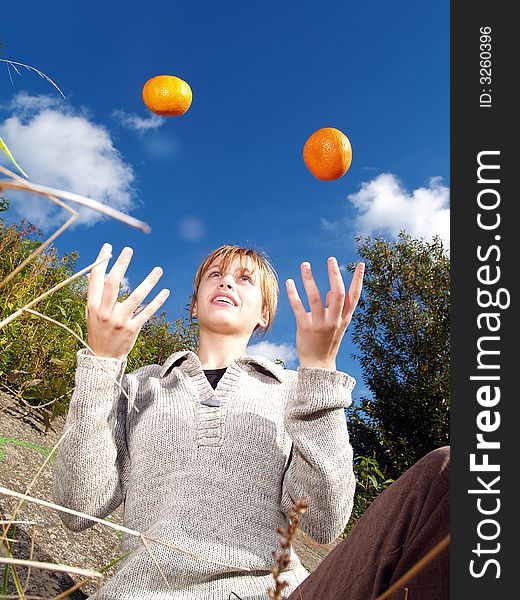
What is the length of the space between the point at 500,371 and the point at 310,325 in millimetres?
827

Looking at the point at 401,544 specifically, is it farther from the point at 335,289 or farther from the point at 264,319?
the point at 264,319

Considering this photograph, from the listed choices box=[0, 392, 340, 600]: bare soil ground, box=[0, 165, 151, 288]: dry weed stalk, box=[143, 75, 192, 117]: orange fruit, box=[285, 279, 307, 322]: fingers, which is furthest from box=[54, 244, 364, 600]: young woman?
box=[143, 75, 192, 117]: orange fruit

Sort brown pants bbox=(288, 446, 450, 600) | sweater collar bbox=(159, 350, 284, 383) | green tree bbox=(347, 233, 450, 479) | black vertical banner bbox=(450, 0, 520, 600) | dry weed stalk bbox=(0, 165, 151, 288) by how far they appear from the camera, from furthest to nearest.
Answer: green tree bbox=(347, 233, 450, 479) < sweater collar bbox=(159, 350, 284, 383) < brown pants bbox=(288, 446, 450, 600) < black vertical banner bbox=(450, 0, 520, 600) < dry weed stalk bbox=(0, 165, 151, 288)

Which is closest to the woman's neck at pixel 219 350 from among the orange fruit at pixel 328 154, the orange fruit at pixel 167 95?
the orange fruit at pixel 328 154

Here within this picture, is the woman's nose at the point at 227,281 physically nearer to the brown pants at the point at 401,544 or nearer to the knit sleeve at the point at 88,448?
the knit sleeve at the point at 88,448

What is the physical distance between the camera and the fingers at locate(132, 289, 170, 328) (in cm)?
166

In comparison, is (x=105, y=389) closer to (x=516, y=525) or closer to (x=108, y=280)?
(x=108, y=280)

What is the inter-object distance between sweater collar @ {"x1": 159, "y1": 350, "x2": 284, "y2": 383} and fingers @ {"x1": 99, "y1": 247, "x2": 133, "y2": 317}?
1.42 feet

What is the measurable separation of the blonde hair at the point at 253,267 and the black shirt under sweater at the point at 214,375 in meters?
0.25

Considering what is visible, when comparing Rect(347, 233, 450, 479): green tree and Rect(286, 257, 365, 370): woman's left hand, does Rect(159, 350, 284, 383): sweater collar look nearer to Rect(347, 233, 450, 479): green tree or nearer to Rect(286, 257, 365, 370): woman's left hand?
Rect(286, 257, 365, 370): woman's left hand

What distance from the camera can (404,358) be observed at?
7375 mm

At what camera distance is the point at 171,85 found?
284cm

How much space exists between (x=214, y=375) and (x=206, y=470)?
402mm

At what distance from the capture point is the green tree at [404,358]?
7.07 metres
